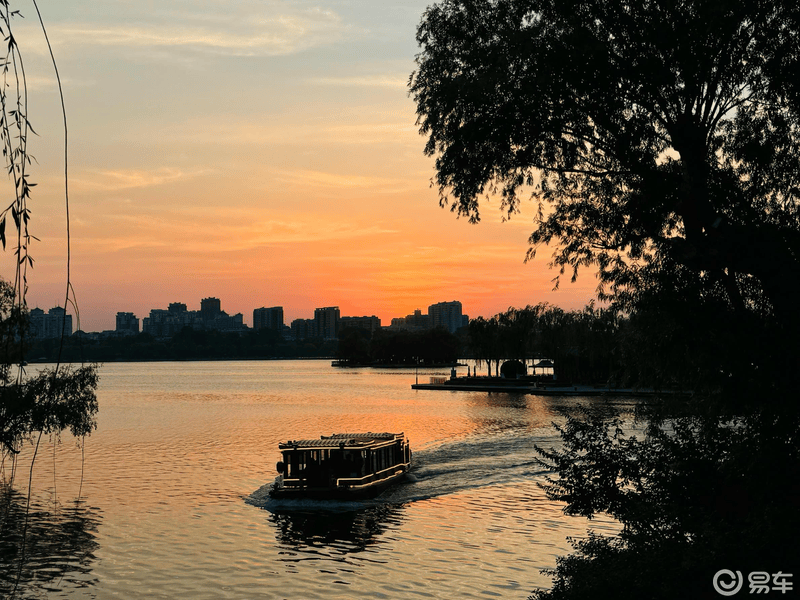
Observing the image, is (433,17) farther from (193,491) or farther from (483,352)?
(483,352)

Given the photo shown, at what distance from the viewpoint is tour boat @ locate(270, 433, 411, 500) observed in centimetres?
3712

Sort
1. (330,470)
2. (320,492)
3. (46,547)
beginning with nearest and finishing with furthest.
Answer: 1. (46,547)
2. (320,492)
3. (330,470)

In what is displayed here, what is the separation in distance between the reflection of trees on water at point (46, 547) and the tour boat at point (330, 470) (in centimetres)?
885

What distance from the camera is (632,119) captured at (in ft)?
59.6

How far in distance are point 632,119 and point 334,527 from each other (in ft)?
70.2

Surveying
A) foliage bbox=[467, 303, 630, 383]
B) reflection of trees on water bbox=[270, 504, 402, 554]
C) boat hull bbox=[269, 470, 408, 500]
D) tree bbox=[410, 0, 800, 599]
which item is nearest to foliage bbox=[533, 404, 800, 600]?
tree bbox=[410, 0, 800, 599]

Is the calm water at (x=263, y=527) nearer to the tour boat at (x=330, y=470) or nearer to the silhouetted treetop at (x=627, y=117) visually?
the tour boat at (x=330, y=470)

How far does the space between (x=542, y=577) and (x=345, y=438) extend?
19.5 m

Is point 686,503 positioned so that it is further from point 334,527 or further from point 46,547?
point 46,547

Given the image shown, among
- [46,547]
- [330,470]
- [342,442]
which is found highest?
[342,442]

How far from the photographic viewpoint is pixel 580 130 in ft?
60.6

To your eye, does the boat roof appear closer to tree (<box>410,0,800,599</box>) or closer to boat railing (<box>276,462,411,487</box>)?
boat railing (<box>276,462,411,487</box>)

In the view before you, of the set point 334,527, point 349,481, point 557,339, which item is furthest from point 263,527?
point 557,339

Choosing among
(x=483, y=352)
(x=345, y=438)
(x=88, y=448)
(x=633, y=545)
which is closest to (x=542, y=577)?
(x=633, y=545)
